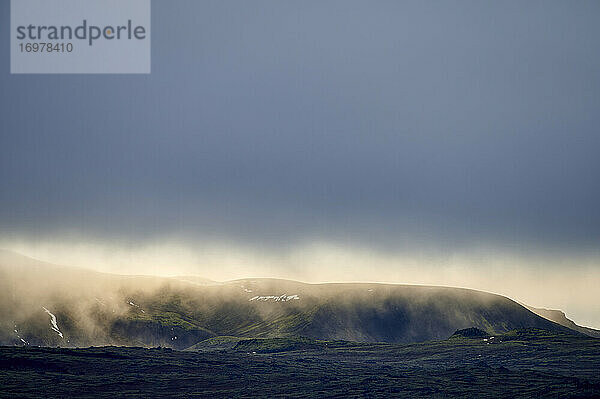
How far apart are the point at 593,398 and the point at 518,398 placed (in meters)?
21.1

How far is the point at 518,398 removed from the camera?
200 metres

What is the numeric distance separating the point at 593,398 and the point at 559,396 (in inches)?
400

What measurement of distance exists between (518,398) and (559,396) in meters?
12.0

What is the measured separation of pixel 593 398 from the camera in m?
190

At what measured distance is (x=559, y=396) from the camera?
197375 mm
